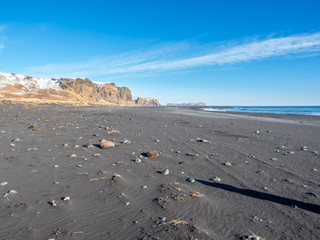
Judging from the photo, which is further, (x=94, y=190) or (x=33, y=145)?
(x=33, y=145)

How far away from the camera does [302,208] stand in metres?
4.39

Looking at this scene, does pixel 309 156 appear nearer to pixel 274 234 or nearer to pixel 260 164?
pixel 260 164

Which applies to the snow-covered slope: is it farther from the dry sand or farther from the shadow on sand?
the shadow on sand

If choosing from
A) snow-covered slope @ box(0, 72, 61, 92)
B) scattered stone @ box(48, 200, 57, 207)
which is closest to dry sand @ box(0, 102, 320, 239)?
scattered stone @ box(48, 200, 57, 207)

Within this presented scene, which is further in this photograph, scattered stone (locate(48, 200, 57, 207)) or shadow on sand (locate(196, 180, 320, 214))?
shadow on sand (locate(196, 180, 320, 214))

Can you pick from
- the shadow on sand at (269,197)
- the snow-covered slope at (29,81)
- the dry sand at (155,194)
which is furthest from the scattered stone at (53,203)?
the snow-covered slope at (29,81)

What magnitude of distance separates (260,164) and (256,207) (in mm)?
3414

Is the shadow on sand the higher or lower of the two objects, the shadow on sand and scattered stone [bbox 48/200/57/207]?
the higher

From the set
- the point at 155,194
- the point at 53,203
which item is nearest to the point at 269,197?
the point at 155,194

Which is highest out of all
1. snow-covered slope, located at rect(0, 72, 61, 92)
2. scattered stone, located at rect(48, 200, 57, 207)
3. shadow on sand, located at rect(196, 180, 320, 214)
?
snow-covered slope, located at rect(0, 72, 61, 92)

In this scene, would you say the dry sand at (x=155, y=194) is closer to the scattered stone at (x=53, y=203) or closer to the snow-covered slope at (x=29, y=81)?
the scattered stone at (x=53, y=203)

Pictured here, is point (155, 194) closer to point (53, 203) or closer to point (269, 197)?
point (53, 203)

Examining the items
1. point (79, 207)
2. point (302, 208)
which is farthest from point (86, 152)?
point (302, 208)

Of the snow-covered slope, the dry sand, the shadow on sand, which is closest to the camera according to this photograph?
the dry sand
